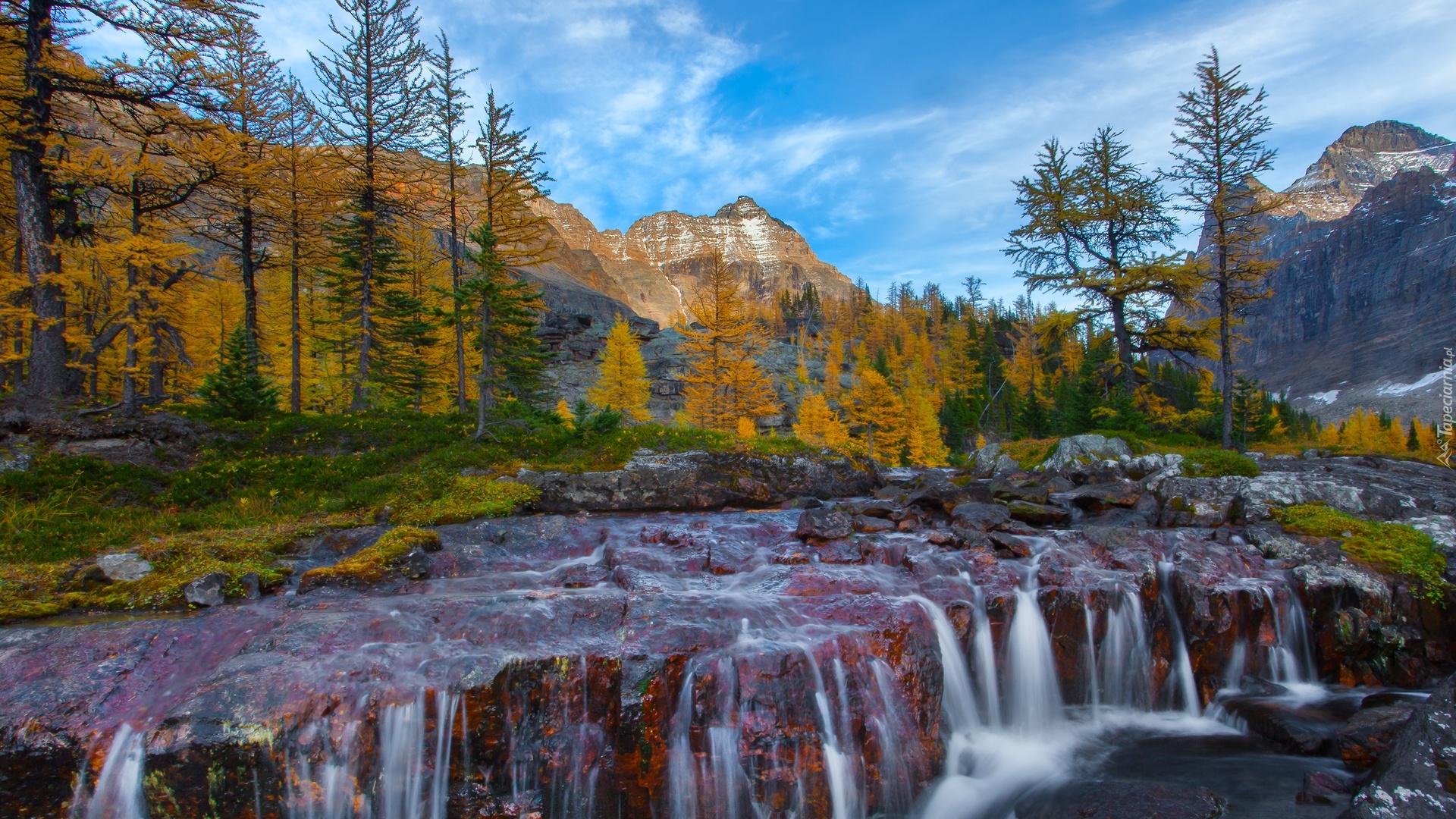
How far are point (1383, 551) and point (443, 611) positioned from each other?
496 inches

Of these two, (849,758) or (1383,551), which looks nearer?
(849,758)

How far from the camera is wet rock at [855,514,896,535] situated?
9992 millimetres

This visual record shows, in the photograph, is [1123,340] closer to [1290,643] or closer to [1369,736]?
[1290,643]

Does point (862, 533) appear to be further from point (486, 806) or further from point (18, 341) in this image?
point (18, 341)

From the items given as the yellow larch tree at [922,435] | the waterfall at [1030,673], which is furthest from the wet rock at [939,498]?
the yellow larch tree at [922,435]

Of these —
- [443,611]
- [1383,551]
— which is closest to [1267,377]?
[1383,551]

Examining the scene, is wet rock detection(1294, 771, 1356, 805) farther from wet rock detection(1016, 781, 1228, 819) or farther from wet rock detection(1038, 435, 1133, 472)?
wet rock detection(1038, 435, 1133, 472)

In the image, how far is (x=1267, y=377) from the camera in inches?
6329

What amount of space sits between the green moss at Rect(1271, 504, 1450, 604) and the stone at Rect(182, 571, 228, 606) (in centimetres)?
1492

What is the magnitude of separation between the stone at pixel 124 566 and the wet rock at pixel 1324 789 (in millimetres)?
12459

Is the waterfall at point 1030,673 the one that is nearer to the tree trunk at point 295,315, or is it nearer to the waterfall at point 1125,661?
the waterfall at point 1125,661

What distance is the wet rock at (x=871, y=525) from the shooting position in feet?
32.8

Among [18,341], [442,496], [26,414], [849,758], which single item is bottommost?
[849,758]

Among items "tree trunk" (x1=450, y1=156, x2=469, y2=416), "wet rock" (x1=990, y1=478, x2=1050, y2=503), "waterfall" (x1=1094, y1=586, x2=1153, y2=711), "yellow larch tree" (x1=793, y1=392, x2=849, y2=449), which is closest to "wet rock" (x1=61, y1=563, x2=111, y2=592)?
"tree trunk" (x1=450, y1=156, x2=469, y2=416)
